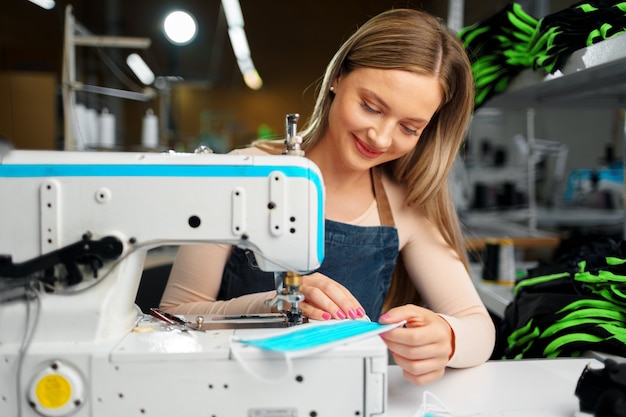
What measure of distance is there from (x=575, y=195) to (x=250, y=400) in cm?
424

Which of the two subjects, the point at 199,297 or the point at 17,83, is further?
the point at 17,83

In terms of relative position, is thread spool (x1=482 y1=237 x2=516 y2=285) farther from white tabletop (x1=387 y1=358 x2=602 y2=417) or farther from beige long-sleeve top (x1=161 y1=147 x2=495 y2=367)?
white tabletop (x1=387 y1=358 x2=602 y2=417)

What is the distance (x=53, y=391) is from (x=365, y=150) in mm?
720

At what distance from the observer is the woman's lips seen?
1.22 metres

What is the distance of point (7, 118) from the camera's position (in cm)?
309

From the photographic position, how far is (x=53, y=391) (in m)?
0.84

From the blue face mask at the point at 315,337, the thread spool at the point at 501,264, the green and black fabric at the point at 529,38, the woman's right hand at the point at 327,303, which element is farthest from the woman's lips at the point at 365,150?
the thread spool at the point at 501,264

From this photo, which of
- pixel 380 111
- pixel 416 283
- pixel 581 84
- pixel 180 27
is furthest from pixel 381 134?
pixel 180 27

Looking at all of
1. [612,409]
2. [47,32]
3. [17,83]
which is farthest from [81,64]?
[612,409]

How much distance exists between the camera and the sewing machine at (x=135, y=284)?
838 millimetres

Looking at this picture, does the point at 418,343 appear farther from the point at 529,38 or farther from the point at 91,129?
the point at 91,129

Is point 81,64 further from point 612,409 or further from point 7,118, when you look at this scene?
point 612,409

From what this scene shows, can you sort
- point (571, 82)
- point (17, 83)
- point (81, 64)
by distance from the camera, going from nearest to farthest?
point (571, 82)
point (17, 83)
point (81, 64)

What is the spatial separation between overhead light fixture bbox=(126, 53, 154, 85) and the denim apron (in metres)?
5.21
